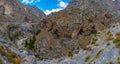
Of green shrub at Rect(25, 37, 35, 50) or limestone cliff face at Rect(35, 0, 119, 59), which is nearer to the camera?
green shrub at Rect(25, 37, 35, 50)

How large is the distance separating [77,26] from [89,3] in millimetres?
12255

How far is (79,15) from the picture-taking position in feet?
338

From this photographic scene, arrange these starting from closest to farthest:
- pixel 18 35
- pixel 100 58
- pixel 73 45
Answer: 1. pixel 100 58
2. pixel 73 45
3. pixel 18 35

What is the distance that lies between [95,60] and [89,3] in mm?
70974

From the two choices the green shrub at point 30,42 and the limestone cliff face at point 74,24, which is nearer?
the green shrub at point 30,42

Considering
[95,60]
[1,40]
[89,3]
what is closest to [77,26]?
[89,3]

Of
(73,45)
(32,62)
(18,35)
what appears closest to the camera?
(32,62)

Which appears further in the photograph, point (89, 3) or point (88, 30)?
point (89, 3)

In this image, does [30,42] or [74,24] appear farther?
[74,24]

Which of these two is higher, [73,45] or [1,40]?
[1,40]

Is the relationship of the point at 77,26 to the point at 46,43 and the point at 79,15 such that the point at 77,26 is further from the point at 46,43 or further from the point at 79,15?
the point at 46,43

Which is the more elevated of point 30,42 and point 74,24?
point 74,24

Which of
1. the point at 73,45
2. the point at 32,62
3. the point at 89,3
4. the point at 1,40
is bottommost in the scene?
the point at 73,45

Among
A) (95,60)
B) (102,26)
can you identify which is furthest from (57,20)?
(95,60)
